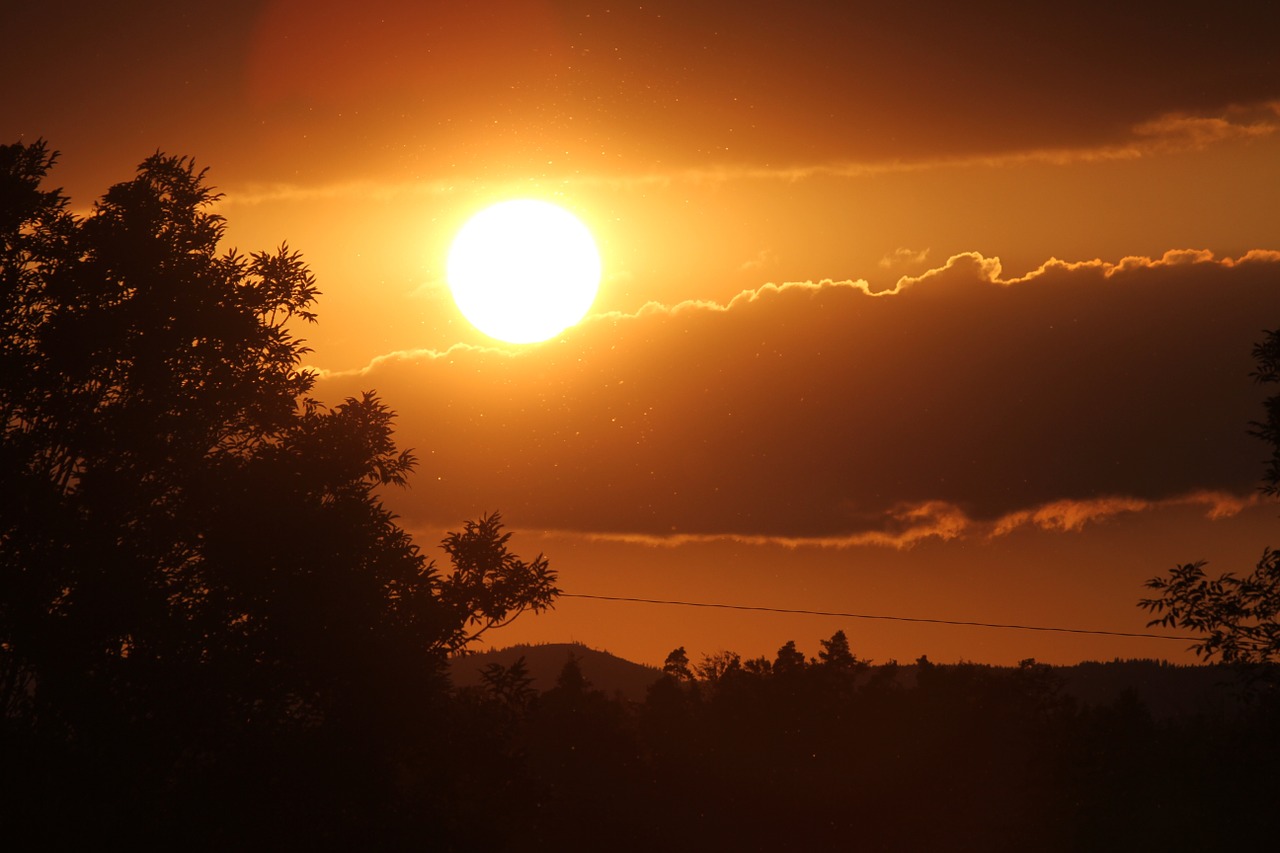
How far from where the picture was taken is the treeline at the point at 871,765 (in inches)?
3787

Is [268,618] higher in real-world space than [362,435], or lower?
lower

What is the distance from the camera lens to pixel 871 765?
11631 cm

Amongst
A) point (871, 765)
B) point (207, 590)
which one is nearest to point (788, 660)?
point (871, 765)

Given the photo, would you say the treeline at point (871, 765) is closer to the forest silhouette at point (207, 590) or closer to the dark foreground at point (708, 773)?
the dark foreground at point (708, 773)

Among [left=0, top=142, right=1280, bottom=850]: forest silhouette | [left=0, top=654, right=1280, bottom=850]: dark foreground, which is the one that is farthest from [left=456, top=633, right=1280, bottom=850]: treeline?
[left=0, top=142, right=1280, bottom=850]: forest silhouette

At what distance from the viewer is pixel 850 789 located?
114 m

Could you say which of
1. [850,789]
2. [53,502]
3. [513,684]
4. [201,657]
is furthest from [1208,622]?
[850,789]

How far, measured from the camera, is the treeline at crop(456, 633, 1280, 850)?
9619 centimetres

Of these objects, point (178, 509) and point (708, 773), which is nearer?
point (178, 509)

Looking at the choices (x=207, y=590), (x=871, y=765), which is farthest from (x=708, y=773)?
(x=207, y=590)

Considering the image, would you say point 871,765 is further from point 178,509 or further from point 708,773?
point 178,509

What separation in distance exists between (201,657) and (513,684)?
26.1 ft

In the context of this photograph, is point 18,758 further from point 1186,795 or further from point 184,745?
point 1186,795

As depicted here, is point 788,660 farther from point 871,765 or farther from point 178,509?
point 178,509
